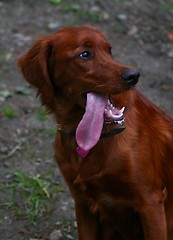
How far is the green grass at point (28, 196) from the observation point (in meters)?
5.21

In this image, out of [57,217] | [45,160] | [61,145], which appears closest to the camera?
[61,145]

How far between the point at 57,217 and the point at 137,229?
966 millimetres

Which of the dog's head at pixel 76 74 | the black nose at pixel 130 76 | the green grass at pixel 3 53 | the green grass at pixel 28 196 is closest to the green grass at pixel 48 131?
the green grass at pixel 28 196

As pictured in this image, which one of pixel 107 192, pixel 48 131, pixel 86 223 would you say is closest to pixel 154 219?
pixel 107 192

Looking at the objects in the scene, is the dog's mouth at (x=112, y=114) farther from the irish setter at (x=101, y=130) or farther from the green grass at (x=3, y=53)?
the green grass at (x=3, y=53)

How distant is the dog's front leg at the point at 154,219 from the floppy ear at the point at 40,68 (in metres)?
0.89

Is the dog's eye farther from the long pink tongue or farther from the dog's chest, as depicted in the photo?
the dog's chest

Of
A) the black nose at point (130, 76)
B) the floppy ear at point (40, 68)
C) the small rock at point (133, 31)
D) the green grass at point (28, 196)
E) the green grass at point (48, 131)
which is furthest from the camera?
the small rock at point (133, 31)

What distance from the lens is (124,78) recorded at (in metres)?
3.73

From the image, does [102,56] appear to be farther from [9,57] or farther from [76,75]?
[9,57]

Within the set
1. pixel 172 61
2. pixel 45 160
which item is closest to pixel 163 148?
pixel 45 160

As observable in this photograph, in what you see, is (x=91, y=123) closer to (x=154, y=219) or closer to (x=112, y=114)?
(x=112, y=114)

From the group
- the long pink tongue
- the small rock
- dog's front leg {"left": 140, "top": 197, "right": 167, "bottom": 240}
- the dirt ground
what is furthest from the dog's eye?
the small rock

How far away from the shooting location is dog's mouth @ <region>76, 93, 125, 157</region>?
3.79 meters
